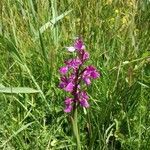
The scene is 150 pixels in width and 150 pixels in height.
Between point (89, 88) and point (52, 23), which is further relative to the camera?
point (52, 23)

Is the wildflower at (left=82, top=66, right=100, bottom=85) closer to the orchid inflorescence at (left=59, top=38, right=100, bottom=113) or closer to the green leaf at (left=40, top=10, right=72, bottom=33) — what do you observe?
the orchid inflorescence at (left=59, top=38, right=100, bottom=113)

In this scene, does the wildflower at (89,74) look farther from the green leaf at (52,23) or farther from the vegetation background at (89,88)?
the green leaf at (52,23)

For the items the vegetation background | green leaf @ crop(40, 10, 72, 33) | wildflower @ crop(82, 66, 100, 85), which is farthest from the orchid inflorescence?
green leaf @ crop(40, 10, 72, 33)

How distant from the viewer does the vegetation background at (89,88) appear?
1.52 metres

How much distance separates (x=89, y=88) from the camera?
1.67 meters

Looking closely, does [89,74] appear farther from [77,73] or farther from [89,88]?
[89,88]

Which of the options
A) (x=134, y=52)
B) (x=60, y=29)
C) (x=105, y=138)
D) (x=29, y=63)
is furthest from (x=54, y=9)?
(x=105, y=138)

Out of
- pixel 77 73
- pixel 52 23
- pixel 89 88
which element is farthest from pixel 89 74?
pixel 52 23

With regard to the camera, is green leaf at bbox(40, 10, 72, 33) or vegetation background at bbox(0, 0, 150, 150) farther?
green leaf at bbox(40, 10, 72, 33)

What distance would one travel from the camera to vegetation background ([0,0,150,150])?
152 centimetres

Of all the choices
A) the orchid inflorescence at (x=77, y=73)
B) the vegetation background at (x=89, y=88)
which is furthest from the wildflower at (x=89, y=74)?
the vegetation background at (x=89, y=88)

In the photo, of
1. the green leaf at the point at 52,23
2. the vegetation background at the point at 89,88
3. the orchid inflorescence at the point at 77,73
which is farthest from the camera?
the green leaf at the point at 52,23

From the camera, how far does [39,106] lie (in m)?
1.69

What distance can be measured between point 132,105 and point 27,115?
0.39m
